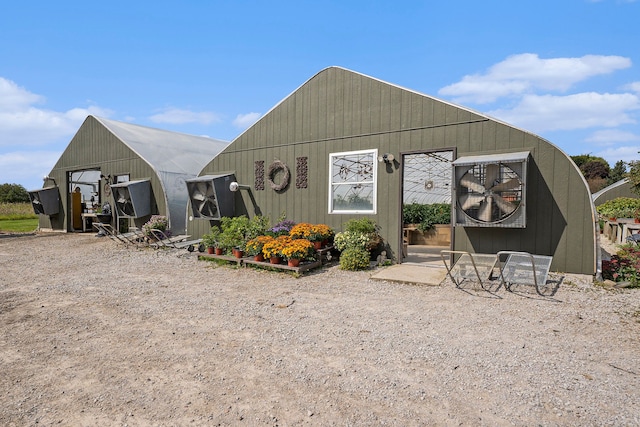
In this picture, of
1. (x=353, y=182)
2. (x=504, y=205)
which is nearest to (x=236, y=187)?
(x=353, y=182)

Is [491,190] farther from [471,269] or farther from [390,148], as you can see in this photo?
[390,148]

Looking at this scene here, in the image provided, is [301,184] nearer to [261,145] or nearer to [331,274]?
[261,145]

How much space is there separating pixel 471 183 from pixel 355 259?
8.91 feet

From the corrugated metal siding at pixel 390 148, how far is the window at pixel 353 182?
0.16 m

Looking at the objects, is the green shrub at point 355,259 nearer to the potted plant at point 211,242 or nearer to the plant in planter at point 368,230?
the plant in planter at point 368,230

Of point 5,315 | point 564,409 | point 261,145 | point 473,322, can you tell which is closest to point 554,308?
point 473,322

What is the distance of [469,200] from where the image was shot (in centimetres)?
629

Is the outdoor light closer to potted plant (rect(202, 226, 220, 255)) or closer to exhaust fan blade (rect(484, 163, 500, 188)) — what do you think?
potted plant (rect(202, 226, 220, 255))

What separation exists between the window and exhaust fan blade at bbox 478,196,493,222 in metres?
2.42

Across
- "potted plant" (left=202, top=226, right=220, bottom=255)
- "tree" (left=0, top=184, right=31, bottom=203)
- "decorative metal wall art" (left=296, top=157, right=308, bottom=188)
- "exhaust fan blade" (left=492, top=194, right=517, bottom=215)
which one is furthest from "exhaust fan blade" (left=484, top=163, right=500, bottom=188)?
"tree" (left=0, top=184, right=31, bottom=203)

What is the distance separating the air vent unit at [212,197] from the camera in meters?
9.98

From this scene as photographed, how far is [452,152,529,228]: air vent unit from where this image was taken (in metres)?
5.91

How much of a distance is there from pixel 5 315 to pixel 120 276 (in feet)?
7.93

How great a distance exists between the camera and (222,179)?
10.2 metres
